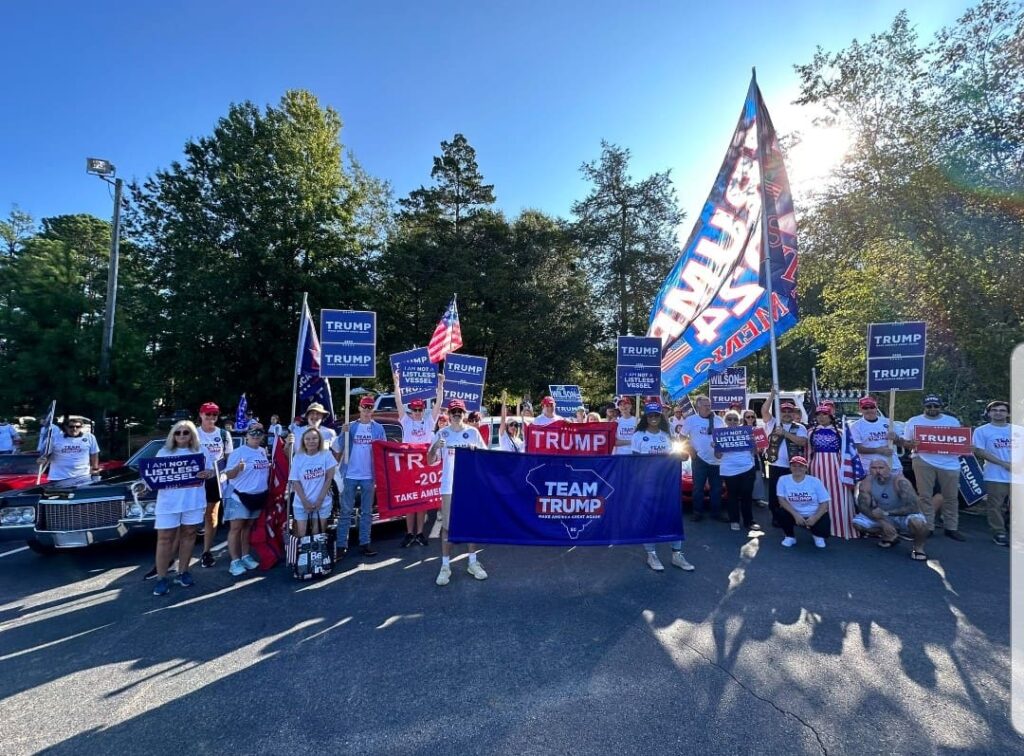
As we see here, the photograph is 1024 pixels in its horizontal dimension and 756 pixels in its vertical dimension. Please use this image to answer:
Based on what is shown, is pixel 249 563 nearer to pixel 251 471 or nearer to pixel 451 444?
pixel 251 471

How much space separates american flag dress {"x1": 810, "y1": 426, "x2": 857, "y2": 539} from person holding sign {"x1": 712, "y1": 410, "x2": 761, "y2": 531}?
86 centimetres

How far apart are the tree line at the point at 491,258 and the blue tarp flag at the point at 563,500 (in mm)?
10307

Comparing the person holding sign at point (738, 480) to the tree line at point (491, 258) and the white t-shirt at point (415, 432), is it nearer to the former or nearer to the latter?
the white t-shirt at point (415, 432)

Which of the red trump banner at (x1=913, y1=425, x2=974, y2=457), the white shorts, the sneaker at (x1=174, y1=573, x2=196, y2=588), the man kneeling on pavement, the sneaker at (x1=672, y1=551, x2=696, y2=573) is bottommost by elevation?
the sneaker at (x1=672, y1=551, x2=696, y2=573)

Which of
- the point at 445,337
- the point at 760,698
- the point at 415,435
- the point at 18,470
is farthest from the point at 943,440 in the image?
the point at 18,470

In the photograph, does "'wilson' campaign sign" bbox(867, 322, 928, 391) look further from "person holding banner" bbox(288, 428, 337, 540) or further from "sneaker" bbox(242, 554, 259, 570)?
"sneaker" bbox(242, 554, 259, 570)

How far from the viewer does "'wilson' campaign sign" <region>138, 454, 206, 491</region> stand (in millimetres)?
5070

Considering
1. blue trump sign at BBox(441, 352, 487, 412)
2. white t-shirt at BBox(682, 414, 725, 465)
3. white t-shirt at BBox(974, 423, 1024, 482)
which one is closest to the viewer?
white t-shirt at BBox(974, 423, 1024, 482)

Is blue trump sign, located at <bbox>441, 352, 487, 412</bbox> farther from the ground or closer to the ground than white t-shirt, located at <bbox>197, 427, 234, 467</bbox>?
farther from the ground

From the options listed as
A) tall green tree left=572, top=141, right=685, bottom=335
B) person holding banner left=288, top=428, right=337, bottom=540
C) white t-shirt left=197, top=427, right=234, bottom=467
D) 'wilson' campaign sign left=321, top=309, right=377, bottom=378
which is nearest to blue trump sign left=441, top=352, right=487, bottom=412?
'wilson' campaign sign left=321, top=309, right=377, bottom=378

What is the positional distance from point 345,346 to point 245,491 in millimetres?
2732

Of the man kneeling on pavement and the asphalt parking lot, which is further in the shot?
the man kneeling on pavement

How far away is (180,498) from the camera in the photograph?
522 cm

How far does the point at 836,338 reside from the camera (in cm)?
1620
